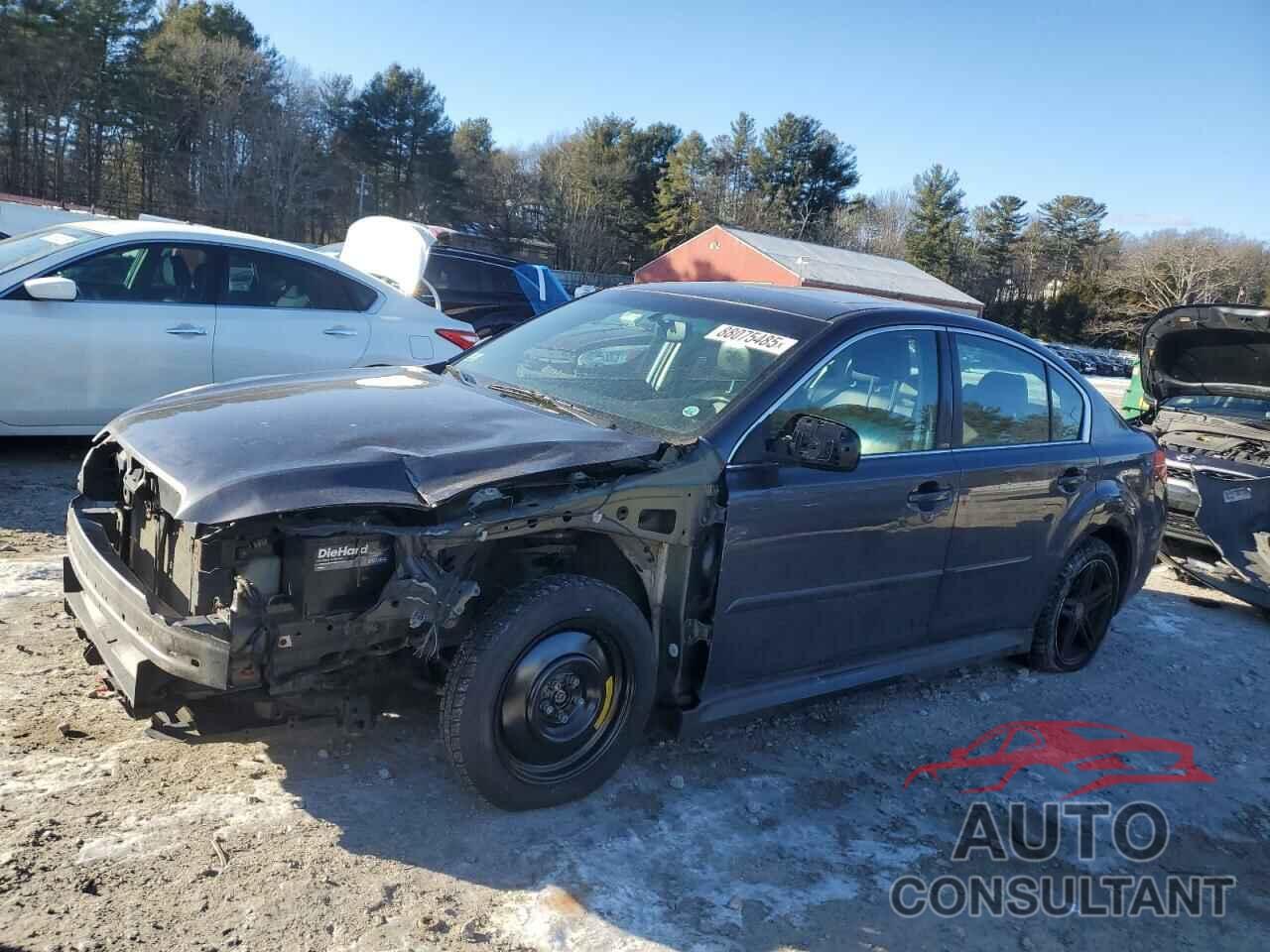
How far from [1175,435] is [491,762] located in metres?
7.23

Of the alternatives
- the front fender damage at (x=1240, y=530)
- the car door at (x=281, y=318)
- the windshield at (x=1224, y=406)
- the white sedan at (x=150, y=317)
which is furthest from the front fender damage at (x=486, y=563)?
the windshield at (x=1224, y=406)

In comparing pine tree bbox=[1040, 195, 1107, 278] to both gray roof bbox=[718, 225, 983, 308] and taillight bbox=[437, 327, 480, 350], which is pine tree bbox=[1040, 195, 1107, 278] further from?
taillight bbox=[437, 327, 480, 350]

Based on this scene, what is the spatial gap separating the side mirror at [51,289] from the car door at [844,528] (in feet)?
15.4

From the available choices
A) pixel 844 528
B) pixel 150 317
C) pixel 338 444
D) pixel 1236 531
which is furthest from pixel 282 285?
pixel 1236 531

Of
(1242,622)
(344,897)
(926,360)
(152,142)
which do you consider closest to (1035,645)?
(926,360)

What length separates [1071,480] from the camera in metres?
4.73

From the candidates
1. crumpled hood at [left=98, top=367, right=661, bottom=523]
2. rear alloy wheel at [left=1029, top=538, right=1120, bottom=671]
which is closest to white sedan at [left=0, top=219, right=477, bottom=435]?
crumpled hood at [left=98, top=367, right=661, bottom=523]

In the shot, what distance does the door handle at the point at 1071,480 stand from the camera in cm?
468

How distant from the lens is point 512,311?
11281 mm

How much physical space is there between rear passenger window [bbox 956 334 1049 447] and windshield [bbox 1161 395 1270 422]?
4.25m

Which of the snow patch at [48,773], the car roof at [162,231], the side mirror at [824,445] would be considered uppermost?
the car roof at [162,231]

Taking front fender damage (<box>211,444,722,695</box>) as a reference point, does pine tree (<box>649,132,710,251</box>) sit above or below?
above

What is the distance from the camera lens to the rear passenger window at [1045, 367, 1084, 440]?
189 inches

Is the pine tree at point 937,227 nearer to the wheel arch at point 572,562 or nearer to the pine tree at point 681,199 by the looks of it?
the pine tree at point 681,199
